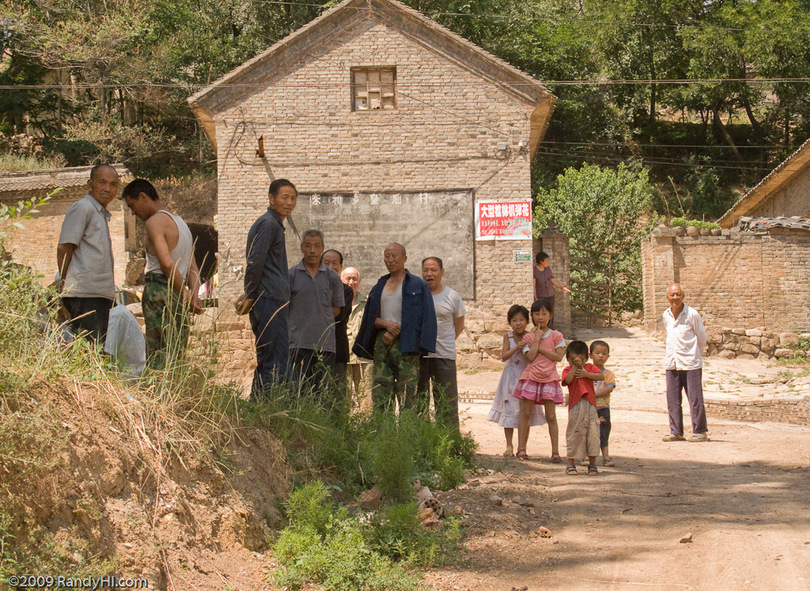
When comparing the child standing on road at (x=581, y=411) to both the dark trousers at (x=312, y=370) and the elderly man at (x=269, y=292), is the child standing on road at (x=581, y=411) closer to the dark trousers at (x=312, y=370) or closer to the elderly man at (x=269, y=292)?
the dark trousers at (x=312, y=370)

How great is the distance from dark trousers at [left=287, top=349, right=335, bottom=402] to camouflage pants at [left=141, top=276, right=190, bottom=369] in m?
0.97

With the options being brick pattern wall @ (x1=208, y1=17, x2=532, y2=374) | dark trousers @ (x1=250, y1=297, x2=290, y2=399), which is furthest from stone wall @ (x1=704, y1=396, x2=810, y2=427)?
dark trousers @ (x1=250, y1=297, x2=290, y2=399)

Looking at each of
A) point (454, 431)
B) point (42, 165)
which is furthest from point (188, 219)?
→ point (454, 431)

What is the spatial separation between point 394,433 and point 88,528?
240 cm

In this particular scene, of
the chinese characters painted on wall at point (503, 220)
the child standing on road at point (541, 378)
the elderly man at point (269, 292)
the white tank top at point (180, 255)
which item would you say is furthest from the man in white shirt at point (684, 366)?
the chinese characters painted on wall at point (503, 220)

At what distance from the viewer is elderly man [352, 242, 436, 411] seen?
7141 millimetres

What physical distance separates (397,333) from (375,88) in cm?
1192

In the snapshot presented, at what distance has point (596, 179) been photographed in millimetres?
25953

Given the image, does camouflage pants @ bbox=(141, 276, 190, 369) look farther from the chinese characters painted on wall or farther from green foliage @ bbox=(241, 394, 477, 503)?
the chinese characters painted on wall

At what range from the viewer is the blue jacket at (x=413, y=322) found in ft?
23.4

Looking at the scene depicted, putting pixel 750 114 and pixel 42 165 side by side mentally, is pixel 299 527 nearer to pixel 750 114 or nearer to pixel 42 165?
pixel 42 165

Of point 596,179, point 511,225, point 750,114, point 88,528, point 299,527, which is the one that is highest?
point 750,114

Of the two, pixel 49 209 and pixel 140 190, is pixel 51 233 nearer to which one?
pixel 49 209

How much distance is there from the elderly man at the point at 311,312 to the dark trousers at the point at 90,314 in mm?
1555
